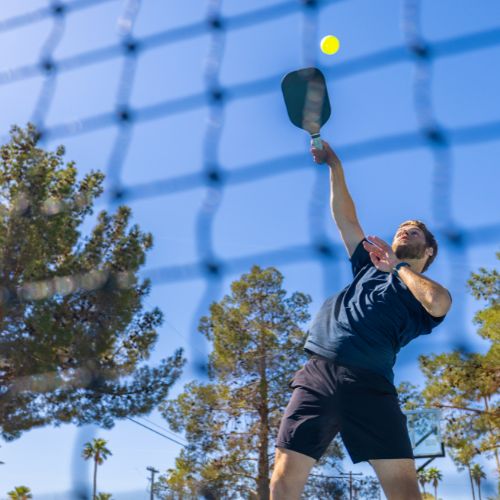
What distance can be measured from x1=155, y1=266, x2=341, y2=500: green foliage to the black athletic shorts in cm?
1369

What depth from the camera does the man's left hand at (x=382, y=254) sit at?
245cm

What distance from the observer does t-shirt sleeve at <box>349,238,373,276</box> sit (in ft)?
9.22

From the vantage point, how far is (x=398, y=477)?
7.30 feet

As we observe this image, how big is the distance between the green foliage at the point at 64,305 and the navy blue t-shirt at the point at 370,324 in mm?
10146

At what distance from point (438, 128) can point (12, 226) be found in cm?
904

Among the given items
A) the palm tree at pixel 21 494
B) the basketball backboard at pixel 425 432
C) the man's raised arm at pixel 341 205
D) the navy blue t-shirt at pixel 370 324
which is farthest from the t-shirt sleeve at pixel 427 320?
the palm tree at pixel 21 494

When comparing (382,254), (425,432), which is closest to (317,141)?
(382,254)

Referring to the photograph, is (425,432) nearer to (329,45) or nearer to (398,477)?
(329,45)

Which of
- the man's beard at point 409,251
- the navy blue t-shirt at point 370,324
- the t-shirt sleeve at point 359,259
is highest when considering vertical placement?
the t-shirt sleeve at point 359,259

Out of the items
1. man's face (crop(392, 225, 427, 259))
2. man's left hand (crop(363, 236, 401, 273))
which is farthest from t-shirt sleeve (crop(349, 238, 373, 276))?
man's left hand (crop(363, 236, 401, 273))

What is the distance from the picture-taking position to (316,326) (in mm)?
2541

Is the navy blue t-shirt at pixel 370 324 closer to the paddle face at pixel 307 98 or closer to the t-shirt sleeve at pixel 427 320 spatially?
the t-shirt sleeve at pixel 427 320

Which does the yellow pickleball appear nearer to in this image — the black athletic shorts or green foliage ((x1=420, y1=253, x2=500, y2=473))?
the black athletic shorts

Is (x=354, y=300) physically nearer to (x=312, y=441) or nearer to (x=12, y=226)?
(x=312, y=441)
